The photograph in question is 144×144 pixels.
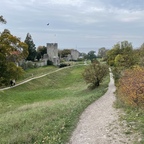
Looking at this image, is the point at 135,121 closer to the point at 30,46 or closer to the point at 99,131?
the point at 99,131

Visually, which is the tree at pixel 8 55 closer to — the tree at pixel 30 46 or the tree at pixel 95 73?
the tree at pixel 95 73

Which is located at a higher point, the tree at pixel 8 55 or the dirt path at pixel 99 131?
the tree at pixel 8 55

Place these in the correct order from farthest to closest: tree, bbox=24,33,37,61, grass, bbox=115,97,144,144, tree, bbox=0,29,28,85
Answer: tree, bbox=24,33,37,61 → tree, bbox=0,29,28,85 → grass, bbox=115,97,144,144

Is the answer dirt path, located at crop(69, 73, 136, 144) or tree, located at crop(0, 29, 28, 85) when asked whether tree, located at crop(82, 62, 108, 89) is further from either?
dirt path, located at crop(69, 73, 136, 144)

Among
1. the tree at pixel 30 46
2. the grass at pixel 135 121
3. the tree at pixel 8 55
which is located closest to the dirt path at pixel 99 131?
the grass at pixel 135 121

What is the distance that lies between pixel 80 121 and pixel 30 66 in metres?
50.8

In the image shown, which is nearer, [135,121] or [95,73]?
[135,121]

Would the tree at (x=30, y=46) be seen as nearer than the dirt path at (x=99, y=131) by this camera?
No

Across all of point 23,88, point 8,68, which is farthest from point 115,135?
point 23,88

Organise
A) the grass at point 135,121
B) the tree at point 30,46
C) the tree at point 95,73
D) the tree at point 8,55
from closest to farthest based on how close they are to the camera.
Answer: the grass at point 135,121, the tree at point 8,55, the tree at point 95,73, the tree at point 30,46

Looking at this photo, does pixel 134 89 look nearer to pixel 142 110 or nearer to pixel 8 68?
pixel 142 110

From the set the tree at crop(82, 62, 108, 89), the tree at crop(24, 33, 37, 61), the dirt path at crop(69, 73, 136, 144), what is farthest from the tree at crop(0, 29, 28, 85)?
the tree at crop(24, 33, 37, 61)

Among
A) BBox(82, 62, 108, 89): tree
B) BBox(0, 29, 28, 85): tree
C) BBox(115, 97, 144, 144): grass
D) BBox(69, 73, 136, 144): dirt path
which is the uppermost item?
BBox(0, 29, 28, 85): tree

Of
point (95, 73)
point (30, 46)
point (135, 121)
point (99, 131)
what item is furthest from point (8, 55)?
point (30, 46)
